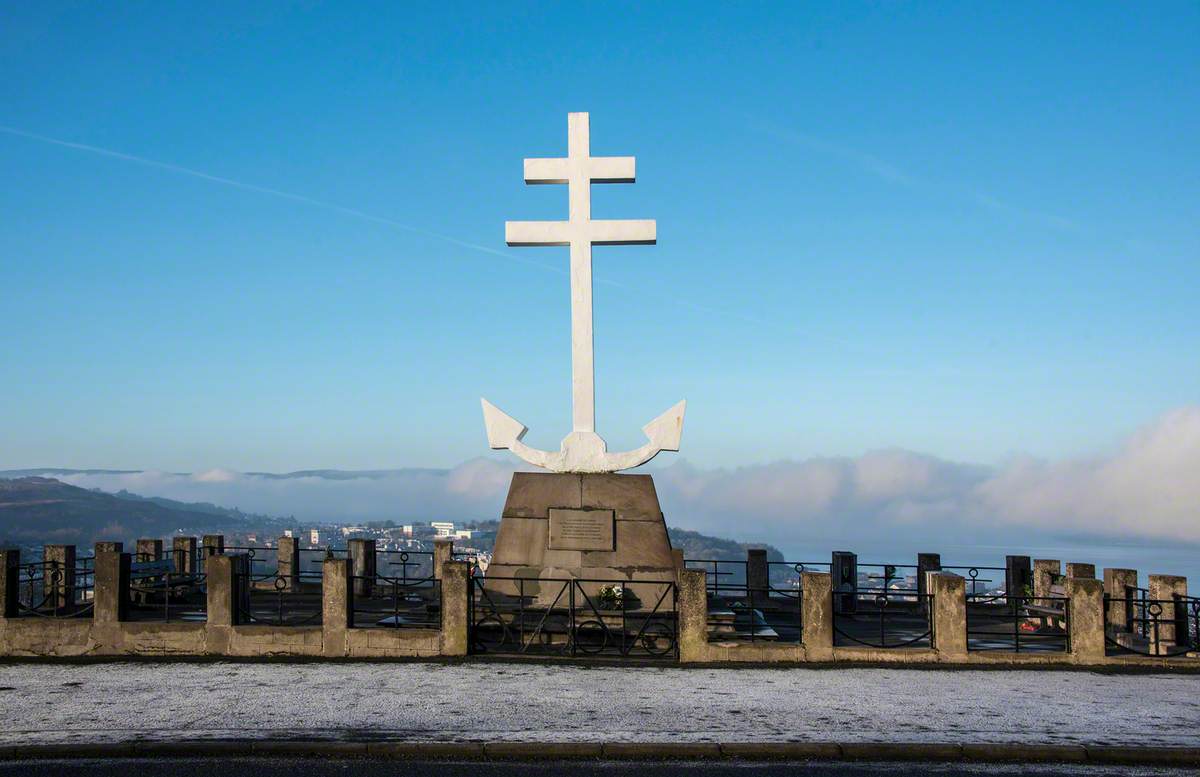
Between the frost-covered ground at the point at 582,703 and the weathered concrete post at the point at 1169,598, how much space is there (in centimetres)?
297

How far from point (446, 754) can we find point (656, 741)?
203cm

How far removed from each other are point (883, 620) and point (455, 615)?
6.93 metres

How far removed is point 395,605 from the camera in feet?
57.2

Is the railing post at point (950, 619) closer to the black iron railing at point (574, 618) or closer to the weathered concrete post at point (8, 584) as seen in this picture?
the black iron railing at point (574, 618)

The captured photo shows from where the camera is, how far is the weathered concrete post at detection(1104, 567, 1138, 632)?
1969 cm

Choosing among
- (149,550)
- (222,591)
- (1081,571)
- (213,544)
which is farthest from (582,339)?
(149,550)

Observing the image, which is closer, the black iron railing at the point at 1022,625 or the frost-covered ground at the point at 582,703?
the frost-covered ground at the point at 582,703

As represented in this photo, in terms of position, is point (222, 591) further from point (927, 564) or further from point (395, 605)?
point (927, 564)

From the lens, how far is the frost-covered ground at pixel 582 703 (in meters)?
10.7

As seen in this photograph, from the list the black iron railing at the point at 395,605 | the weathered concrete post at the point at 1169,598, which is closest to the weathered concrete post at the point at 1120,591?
the weathered concrete post at the point at 1169,598

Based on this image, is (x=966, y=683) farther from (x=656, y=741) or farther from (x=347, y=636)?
(x=347, y=636)

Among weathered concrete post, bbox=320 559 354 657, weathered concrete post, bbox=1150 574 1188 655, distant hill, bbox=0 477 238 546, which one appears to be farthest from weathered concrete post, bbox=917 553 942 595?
distant hill, bbox=0 477 238 546

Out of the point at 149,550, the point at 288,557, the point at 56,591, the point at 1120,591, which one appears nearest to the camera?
the point at 56,591

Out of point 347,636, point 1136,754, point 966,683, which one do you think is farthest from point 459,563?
point 1136,754
